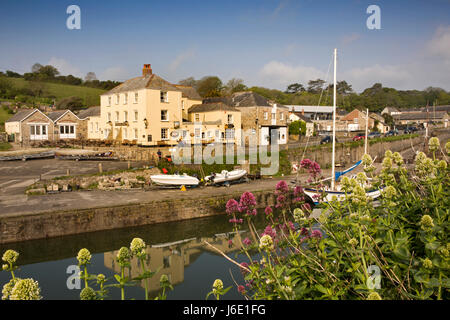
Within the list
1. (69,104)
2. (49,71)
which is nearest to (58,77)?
(49,71)

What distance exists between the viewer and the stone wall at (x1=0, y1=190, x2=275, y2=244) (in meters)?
13.6

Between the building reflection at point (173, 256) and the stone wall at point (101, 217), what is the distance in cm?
220

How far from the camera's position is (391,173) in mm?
3830

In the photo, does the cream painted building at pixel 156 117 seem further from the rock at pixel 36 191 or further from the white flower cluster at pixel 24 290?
the white flower cluster at pixel 24 290

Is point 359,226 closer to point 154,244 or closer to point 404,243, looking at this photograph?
point 404,243

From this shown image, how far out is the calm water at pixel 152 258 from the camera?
34.4 feet

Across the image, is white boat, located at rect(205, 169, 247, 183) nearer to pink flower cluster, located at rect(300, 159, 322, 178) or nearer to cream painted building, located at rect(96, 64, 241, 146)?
cream painted building, located at rect(96, 64, 241, 146)

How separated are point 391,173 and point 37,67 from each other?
110 metres

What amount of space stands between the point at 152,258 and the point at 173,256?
0.88m

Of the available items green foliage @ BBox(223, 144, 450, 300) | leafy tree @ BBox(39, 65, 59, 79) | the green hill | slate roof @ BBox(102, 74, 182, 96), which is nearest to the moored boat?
slate roof @ BBox(102, 74, 182, 96)

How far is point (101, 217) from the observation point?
15430 mm

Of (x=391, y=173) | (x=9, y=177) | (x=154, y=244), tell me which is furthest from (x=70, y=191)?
(x=391, y=173)

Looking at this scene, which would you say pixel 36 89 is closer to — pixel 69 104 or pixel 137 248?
pixel 69 104

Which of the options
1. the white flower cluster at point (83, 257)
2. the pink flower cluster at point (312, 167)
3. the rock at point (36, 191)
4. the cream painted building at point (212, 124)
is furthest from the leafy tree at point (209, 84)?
the white flower cluster at point (83, 257)
